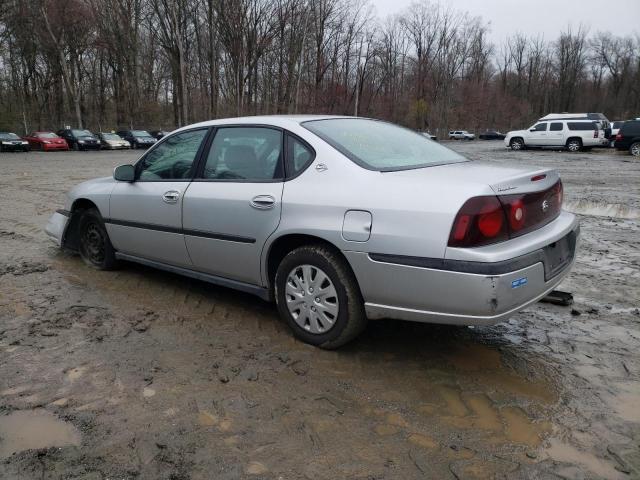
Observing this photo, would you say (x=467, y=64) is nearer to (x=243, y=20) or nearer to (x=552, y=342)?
(x=243, y=20)

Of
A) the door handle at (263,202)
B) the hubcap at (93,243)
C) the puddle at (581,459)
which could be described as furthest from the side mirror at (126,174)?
the puddle at (581,459)

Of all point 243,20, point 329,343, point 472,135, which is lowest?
point 329,343

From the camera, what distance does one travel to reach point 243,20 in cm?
4056

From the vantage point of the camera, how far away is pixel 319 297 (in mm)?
3369

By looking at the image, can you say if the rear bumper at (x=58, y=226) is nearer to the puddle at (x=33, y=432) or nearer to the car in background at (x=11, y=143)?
the puddle at (x=33, y=432)

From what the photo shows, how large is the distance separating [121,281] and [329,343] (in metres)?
2.52

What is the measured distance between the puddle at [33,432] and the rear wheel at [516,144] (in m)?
31.7

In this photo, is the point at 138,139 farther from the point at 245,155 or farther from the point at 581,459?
the point at 581,459

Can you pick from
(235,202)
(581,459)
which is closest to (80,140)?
(235,202)

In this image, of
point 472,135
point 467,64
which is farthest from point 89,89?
point 467,64

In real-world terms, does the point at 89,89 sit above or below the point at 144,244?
above

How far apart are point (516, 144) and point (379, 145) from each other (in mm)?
30042

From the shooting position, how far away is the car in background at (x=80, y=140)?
34188mm

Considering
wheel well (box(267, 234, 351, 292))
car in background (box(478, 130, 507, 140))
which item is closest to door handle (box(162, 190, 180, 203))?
wheel well (box(267, 234, 351, 292))
